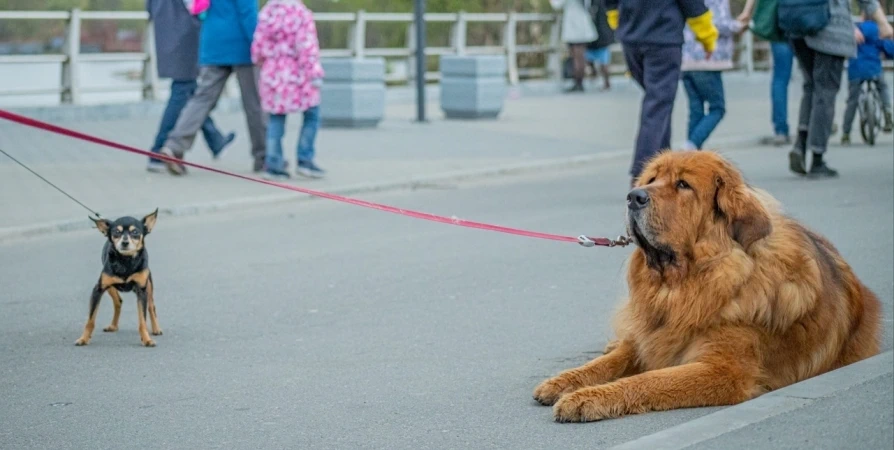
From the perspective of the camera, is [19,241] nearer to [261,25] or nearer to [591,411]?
[261,25]

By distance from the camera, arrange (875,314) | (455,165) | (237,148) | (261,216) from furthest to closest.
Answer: (237,148), (455,165), (261,216), (875,314)

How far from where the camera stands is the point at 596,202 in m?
11.5

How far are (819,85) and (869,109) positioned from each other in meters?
3.97

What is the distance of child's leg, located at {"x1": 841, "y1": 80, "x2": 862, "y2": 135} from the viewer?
14.8 meters

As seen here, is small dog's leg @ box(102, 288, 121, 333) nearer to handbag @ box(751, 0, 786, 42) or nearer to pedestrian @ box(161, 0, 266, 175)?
pedestrian @ box(161, 0, 266, 175)

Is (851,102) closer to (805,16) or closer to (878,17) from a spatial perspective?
(878,17)

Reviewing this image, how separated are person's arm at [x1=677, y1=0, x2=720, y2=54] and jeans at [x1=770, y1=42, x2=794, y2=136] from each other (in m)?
5.13

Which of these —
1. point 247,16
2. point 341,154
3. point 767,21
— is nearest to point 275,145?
point 247,16

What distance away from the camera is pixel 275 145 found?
12.8 m

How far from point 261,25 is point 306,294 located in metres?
5.31

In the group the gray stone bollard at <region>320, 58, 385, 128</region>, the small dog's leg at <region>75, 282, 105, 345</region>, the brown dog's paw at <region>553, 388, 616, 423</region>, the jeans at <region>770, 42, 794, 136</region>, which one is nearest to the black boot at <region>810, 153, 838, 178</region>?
the jeans at <region>770, 42, 794, 136</region>

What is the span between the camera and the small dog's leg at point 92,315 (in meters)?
6.49

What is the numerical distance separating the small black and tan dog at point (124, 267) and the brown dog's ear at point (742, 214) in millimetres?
2855

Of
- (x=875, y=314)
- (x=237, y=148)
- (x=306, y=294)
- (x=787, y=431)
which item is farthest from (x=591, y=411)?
(x=237, y=148)
